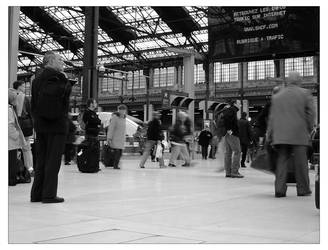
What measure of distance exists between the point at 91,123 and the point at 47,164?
17.0 feet

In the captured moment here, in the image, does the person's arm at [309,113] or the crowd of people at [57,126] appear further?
the person's arm at [309,113]

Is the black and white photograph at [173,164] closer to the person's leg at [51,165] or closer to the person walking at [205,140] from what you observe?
the person's leg at [51,165]

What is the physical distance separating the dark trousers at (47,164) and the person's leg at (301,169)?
9.03ft

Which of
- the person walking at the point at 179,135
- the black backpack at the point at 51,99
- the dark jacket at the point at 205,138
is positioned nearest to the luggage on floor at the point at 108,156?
the person walking at the point at 179,135

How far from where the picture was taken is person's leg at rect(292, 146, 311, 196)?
6.21 meters

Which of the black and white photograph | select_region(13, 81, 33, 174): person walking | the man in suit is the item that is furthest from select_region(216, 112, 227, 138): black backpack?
select_region(13, 81, 33, 174): person walking

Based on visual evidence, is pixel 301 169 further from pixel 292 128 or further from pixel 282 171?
pixel 292 128

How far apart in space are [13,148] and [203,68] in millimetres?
32867

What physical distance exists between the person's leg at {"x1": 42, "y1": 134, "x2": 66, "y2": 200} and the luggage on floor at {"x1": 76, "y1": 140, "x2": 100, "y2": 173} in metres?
4.97

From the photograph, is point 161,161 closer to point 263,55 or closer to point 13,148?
point 263,55

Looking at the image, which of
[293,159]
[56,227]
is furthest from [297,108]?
[56,227]

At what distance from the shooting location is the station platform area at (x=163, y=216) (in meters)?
3.56

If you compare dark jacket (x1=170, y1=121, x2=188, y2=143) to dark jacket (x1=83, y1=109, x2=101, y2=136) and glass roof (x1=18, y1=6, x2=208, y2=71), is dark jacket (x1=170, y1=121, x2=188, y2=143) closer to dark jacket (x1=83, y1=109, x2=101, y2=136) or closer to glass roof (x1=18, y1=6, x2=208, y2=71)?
dark jacket (x1=83, y1=109, x2=101, y2=136)

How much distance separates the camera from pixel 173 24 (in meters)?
34.6
